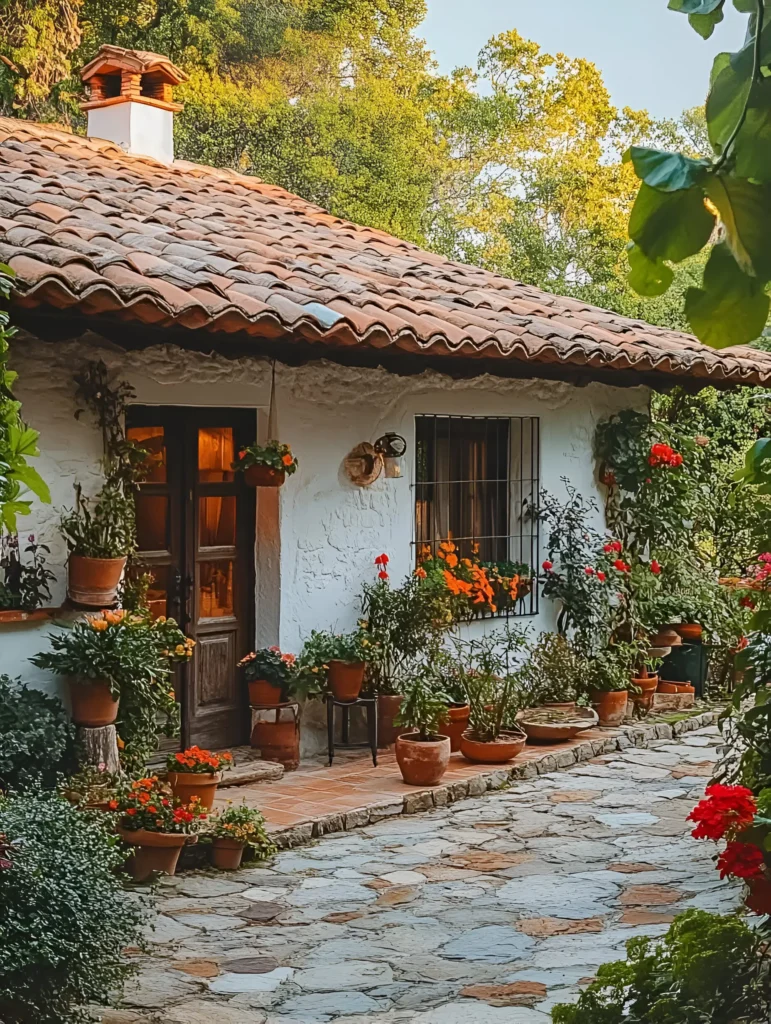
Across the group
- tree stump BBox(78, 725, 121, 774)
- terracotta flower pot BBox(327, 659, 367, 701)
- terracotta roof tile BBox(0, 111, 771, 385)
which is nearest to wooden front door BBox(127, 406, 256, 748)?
terracotta flower pot BBox(327, 659, 367, 701)

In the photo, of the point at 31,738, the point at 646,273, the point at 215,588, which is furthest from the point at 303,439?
the point at 646,273

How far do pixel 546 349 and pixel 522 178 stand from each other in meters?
18.1

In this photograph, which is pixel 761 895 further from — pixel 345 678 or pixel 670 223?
pixel 345 678

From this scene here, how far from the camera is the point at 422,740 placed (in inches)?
297

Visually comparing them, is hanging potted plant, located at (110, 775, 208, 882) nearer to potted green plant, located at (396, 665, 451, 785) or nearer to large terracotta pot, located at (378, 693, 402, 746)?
potted green plant, located at (396, 665, 451, 785)

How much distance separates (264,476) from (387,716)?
73.9 inches

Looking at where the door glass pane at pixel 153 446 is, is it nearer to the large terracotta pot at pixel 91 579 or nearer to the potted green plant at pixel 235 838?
the large terracotta pot at pixel 91 579

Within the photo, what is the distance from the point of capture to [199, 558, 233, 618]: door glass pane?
793 centimetres

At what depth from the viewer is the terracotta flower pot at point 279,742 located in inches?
306

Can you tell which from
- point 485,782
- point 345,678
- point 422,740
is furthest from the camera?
point 345,678

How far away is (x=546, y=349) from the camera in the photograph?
832 centimetres

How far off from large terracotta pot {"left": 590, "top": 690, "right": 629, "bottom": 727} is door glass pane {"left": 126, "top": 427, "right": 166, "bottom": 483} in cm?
368

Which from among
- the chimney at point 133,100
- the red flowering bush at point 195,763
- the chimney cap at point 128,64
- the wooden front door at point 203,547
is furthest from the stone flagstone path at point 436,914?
the chimney cap at point 128,64

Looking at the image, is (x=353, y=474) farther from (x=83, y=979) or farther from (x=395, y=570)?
(x=83, y=979)
